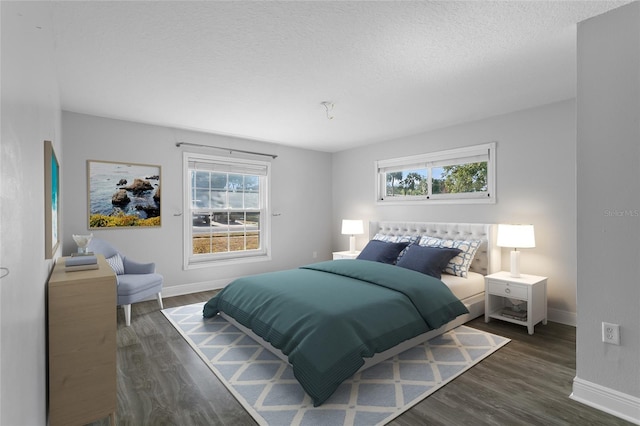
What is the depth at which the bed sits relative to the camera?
2238mm

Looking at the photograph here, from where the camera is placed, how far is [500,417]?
2010mm

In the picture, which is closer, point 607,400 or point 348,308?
point 607,400

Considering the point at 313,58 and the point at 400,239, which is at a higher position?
the point at 313,58

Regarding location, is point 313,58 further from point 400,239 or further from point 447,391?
point 400,239

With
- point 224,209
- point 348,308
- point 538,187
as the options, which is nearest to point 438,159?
point 538,187

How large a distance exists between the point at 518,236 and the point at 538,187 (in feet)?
2.33

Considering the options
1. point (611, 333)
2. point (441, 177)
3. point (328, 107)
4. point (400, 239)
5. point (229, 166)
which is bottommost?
point (611, 333)

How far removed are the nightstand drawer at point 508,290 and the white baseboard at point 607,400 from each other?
4.10ft

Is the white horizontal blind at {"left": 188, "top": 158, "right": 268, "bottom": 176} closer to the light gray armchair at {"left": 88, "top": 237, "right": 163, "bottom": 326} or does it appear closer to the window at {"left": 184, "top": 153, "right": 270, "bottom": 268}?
the window at {"left": 184, "top": 153, "right": 270, "bottom": 268}

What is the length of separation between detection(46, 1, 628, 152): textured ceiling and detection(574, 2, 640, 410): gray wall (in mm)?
239

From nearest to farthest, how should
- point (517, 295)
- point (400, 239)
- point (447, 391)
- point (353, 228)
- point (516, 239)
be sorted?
point (447, 391) < point (517, 295) < point (516, 239) < point (400, 239) < point (353, 228)

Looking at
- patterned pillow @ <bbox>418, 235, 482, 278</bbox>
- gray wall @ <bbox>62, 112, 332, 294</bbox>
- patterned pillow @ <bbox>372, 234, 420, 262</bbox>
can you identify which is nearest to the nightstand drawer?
patterned pillow @ <bbox>418, 235, 482, 278</bbox>

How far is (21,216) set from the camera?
3.63 ft

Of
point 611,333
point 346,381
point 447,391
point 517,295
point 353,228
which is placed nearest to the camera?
point 611,333
